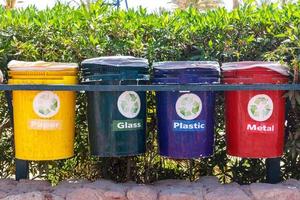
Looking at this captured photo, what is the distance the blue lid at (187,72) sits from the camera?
348cm

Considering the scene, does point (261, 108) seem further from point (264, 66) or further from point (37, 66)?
point (37, 66)

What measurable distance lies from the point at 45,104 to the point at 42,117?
0.31ft

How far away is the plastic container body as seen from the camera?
11.5 ft

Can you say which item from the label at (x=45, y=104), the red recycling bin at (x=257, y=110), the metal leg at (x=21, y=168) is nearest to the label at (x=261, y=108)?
the red recycling bin at (x=257, y=110)

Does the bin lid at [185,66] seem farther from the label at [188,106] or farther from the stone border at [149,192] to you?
the stone border at [149,192]

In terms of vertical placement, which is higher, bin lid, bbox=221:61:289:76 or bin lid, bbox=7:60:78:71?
bin lid, bbox=7:60:78:71

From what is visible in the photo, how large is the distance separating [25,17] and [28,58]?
0.40m

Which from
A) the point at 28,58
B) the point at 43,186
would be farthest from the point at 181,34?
the point at 43,186

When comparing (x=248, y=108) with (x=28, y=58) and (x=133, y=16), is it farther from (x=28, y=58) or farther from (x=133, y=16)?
(x=28, y=58)

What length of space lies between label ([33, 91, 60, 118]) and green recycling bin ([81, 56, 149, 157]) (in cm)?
26

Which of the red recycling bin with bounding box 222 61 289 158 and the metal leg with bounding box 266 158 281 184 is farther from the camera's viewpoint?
the metal leg with bounding box 266 158 281 184

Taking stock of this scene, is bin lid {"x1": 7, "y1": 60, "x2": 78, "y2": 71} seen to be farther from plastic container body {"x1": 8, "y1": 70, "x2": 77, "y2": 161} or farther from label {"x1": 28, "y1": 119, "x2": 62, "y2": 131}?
label {"x1": 28, "y1": 119, "x2": 62, "y2": 131}

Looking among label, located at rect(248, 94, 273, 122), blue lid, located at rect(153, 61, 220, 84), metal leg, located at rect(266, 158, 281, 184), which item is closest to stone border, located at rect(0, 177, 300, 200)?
metal leg, located at rect(266, 158, 281, 184)

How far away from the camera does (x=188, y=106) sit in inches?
140
